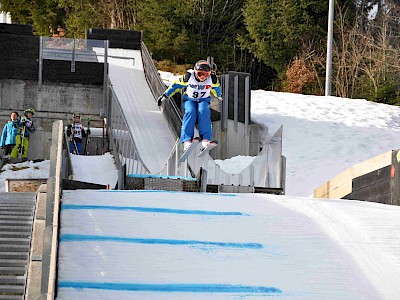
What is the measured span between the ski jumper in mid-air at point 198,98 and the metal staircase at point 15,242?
3.68 meters

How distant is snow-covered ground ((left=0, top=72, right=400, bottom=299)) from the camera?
716 centimetres

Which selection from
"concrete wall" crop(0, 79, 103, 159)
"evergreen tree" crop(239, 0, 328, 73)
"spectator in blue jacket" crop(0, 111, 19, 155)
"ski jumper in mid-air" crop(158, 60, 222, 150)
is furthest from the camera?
"evergreen tree" crop(239, 0, 328, 73)

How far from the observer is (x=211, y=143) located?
1363 cm

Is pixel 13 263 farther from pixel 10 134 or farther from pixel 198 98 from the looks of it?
pixel 10 134

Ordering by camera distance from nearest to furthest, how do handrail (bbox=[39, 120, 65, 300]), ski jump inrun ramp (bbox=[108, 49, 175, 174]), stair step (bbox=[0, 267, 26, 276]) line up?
1. handrail (bbox=[39, 120, 65, 300])
2. stair step (bbox=[0, 267, 26, 276])
3. ski jump inrun ramp (bbox=[108, 49, 175, 174])

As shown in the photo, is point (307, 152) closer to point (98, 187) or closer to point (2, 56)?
point (2, 56)

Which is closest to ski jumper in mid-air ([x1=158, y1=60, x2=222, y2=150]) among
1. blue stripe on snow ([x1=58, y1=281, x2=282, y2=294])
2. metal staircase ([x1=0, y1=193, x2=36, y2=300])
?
metal staircase ([x1=0, y1=193, x2=36, y2=300])

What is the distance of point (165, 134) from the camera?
21.1 metres

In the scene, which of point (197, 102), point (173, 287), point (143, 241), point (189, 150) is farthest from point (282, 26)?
point (173, 287)

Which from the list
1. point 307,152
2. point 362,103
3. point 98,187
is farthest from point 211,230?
point 362,103

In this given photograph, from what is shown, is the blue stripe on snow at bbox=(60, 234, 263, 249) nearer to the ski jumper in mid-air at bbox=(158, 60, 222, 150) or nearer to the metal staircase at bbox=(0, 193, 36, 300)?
the metal staircase at bbox=(0, 193, 36, 300)

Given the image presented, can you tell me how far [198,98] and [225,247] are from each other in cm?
619

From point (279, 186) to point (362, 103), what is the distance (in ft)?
40.0

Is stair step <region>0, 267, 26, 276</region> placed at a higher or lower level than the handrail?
lower
